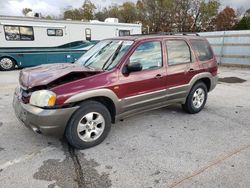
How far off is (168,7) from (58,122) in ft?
104

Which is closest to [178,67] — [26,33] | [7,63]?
[26,33]

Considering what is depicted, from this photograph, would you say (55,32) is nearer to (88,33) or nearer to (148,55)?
(88,33)

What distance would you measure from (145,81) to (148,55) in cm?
48

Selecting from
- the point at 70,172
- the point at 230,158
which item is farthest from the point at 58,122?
the point at 230,158

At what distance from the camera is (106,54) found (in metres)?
4.07

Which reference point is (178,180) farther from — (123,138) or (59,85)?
(59,85)

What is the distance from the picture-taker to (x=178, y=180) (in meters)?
2.74

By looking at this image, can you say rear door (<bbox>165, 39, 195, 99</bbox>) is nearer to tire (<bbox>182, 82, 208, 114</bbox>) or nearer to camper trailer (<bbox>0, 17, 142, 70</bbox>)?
tire (<bbox>182, 82, 208, 114</bbox>)

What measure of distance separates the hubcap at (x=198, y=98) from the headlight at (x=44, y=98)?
316cm

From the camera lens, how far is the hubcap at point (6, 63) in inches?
462

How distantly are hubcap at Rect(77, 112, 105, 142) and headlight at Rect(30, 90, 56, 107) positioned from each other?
1.78ft

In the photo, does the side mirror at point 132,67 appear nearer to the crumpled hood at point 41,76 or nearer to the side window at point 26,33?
the crumpled hood at point 41,76

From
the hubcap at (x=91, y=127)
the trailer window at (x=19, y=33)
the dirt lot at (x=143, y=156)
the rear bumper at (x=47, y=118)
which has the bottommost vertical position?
the dirt lot at (x=143, y=156)

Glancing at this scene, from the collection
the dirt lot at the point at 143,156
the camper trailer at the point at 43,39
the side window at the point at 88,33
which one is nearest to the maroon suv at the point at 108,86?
the dirt lot at the point at 143,156
